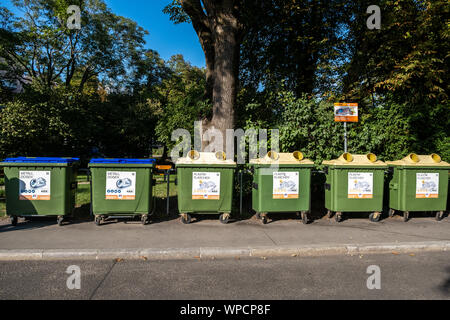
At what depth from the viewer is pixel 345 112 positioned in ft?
22.7

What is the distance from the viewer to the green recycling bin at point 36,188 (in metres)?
5.35

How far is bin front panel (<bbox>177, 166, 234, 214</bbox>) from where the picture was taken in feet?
18.7

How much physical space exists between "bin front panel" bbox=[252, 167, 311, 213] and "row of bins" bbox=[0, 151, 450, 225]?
0.07 feet

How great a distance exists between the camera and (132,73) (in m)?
25.2

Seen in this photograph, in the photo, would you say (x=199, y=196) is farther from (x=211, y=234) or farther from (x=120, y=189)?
(x=120, y=189)

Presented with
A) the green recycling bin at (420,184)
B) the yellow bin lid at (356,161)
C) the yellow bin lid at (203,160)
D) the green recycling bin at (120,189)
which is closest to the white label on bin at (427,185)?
the green recycling bin at (420,184)

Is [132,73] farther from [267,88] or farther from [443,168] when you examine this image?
[443,168]

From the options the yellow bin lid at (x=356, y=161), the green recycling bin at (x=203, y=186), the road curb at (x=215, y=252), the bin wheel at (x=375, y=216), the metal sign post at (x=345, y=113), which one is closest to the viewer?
the road curb at (x=215, y=252)

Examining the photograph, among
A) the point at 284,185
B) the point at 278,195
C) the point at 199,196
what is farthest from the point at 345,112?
the point at 199,196

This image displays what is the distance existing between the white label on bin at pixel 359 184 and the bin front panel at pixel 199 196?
2.56 m

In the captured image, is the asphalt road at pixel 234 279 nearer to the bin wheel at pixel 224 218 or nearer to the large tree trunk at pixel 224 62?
the bin wheel at pixel 224 218

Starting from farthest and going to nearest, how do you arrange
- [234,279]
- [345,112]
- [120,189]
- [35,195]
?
[345,112] < [120,189] < [35,195] < [234,279]

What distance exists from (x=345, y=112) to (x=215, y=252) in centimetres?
480
